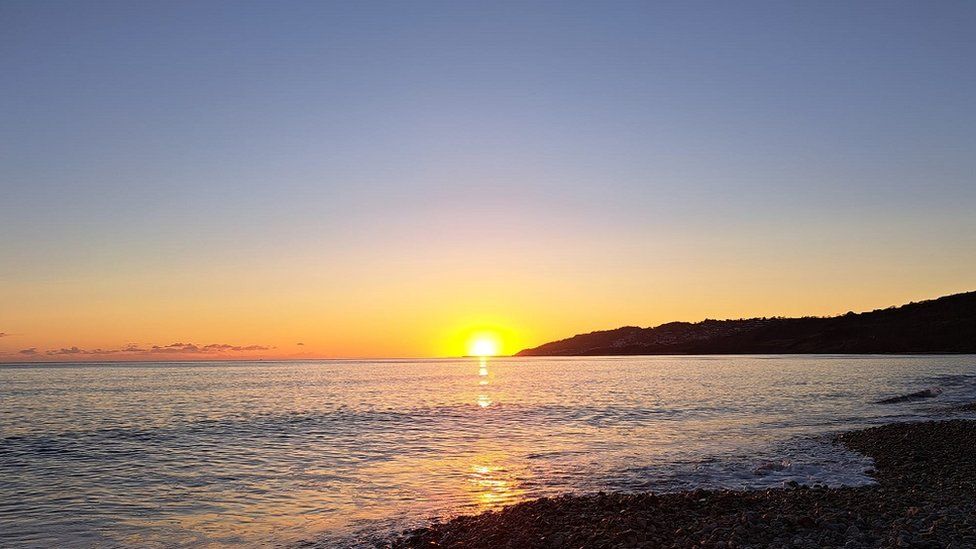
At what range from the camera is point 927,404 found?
44.4 meters

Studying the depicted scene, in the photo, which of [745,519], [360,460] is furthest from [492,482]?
[745,519]

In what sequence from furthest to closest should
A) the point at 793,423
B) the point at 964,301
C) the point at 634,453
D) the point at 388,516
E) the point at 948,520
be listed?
the point at 964,301 < the point at 793,423 < the point at 634,453 < the point at 388,516 < the point at 948,520

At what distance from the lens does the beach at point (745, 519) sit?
516 inches

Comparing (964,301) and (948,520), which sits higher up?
(964,301)

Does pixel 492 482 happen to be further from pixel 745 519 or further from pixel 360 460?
pixel 745 519

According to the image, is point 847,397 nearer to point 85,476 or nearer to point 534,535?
point 534,535

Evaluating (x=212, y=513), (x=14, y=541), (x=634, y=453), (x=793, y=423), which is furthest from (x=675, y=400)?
(x=14, y=541)

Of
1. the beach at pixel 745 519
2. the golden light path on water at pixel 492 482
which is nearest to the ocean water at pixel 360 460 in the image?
the golden light path on water at pixel 492 482

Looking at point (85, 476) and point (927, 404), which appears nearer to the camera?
point (85, 476)

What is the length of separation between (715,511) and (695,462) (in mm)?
9194

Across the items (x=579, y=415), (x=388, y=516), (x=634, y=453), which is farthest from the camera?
(x=579, y=415)

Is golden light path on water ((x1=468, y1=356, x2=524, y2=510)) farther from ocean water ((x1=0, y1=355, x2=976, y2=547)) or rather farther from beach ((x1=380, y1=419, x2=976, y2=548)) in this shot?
beach ((x1=380, y1=419, x2=976, y2=548))

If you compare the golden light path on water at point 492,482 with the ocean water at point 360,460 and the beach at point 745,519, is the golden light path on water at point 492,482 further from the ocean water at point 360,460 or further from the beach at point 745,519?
the beach at point 745,519

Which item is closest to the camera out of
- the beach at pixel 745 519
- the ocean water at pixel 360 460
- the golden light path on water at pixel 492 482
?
the beach at pixel 745 519
